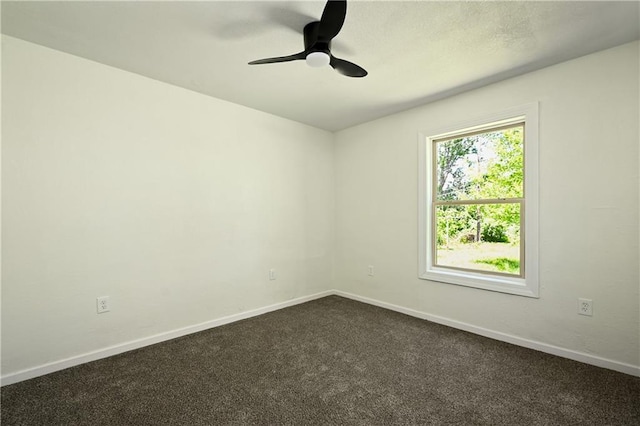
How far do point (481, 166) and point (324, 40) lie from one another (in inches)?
85.5

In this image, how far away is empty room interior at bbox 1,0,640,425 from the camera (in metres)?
1.86

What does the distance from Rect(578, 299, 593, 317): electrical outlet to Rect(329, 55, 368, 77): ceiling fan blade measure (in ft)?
8.19

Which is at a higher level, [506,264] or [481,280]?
[506,264]

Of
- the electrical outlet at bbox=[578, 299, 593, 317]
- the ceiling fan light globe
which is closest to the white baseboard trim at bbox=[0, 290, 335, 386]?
the ceiling fan light globe

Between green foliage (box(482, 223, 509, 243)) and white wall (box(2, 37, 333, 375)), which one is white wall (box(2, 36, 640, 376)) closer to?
white wall (box(2, 37, 333, 375))

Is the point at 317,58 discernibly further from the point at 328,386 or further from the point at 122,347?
the point at 122,347

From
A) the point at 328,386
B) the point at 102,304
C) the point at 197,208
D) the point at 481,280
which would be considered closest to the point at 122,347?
the point at 102,304

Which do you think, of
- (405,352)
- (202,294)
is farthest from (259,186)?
Answer: (405,352)

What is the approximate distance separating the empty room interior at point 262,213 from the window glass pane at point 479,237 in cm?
2

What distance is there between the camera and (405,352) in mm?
2498

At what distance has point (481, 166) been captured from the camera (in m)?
3.06

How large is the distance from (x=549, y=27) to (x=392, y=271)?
8.88ft

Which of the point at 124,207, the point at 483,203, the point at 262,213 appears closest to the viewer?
the point at 124,207

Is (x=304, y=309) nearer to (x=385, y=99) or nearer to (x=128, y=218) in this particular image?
(x=128, y=218)
